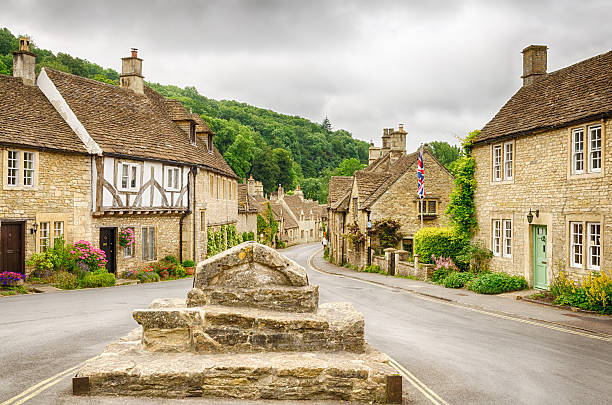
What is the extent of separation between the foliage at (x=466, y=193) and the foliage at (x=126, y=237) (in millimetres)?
15493

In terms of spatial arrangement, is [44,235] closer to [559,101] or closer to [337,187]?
[559,101]

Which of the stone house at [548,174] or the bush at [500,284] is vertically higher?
the stone house at [548,174]

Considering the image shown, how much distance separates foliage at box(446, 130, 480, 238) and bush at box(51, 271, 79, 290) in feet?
54.8

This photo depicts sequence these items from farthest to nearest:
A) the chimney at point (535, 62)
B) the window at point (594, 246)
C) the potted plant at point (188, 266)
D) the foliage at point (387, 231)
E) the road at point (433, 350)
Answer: the foliage at point (387, 231), the potted plant at point (188, 266), the chimney at point (535, 62), the window at point (594, 246), the road at point (433, 350)

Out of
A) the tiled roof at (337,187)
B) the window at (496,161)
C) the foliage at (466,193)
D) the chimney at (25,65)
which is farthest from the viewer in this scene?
the tiled roof at (337,187)

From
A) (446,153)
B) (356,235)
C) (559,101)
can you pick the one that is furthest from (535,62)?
(446,153)

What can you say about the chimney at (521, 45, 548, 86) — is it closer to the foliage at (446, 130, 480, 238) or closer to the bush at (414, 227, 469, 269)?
the foliage at (446, 130, 480, 238)

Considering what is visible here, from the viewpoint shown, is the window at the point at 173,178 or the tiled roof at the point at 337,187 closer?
the window at the point at 173,178

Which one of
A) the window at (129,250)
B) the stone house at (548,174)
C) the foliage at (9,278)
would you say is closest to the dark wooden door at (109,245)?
the window at (129,250)

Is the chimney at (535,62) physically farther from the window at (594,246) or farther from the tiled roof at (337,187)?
the tiled roof at (337,187)

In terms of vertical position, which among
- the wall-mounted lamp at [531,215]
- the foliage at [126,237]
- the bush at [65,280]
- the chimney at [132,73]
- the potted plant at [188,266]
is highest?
the chimney at [132,73]

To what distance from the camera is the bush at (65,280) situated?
1944 centimetres

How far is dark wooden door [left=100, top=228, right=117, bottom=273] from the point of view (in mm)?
23422

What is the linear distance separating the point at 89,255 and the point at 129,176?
446 cm
